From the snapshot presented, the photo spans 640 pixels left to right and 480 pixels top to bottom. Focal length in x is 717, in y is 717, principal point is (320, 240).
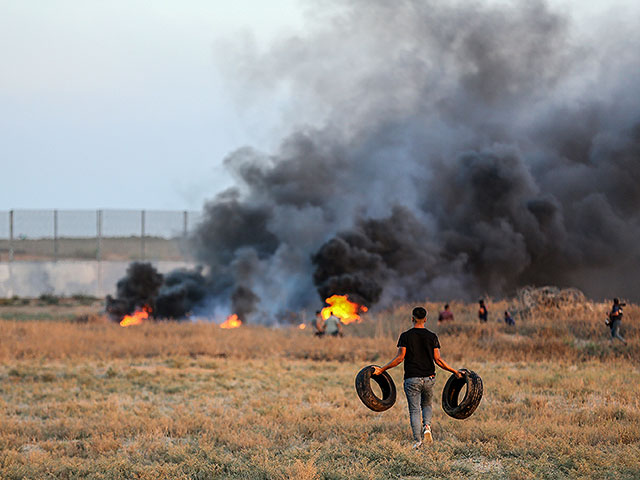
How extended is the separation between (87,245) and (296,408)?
39004 millimetres

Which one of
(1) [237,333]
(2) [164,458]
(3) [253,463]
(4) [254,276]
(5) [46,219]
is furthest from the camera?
(5) [46,219]

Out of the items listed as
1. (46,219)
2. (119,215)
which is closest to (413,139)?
(119,215)

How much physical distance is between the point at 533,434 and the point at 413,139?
44.0 metres

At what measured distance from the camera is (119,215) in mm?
47719

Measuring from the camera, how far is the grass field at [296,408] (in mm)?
9453

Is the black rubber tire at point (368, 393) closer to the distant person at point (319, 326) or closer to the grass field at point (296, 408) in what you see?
the grass field at point (296, 408)

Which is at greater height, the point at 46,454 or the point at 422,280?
the point at 422,280

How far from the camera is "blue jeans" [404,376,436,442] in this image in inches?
373

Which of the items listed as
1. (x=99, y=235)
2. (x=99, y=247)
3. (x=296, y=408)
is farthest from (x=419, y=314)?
(x=99, y=235)

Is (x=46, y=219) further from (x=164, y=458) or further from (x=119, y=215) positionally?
(x=164, y=458)

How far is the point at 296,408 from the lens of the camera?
13.9 meters

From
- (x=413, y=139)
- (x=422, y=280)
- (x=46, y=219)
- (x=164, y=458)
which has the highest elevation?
(x=413, y=139)

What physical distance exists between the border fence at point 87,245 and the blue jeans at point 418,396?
125 ft

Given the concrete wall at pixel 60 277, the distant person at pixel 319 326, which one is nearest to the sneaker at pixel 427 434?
the distant person at pixel 319 326
